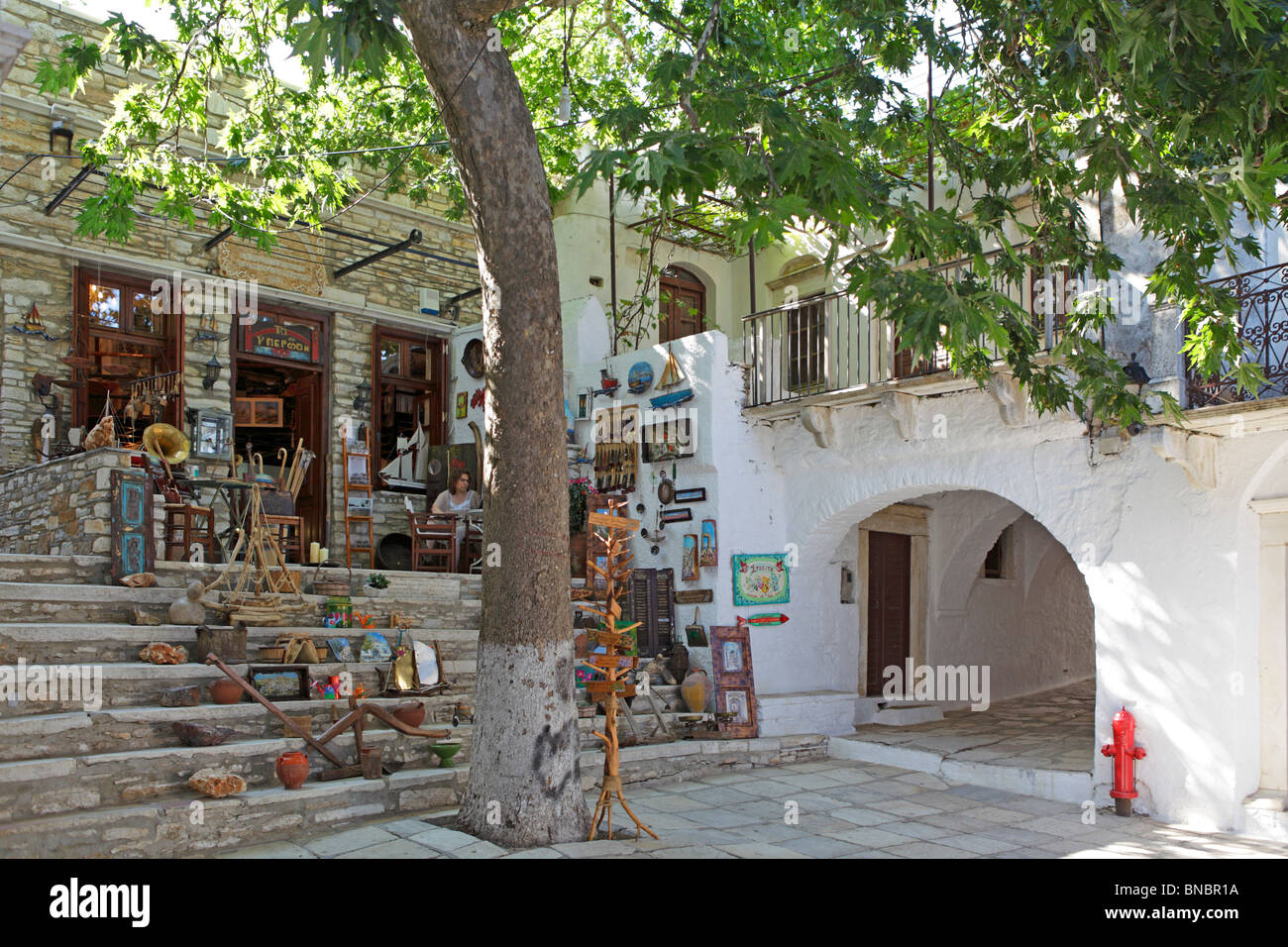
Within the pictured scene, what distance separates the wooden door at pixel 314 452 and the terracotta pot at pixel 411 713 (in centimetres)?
561

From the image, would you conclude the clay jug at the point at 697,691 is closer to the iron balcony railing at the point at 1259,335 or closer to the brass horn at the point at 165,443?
the iron balcony railing at the point at 1259,335

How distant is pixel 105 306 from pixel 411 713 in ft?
21.8

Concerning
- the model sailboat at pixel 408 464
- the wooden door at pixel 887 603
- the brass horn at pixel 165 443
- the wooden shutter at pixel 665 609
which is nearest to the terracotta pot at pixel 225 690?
the brass horn at pixel 165 443

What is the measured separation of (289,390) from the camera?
534 inches

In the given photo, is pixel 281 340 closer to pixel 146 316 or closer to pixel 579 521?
pixel 146 316

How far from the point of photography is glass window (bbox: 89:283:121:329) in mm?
11438

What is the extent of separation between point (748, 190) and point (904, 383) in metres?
4.37

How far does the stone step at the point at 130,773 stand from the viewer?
579 cm

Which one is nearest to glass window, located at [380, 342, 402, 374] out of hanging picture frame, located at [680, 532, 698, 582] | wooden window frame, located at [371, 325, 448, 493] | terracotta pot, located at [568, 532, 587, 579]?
wooden window frame, located at [371, 325, 448, 493]

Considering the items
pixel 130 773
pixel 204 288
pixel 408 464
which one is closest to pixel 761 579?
pixel 408 464

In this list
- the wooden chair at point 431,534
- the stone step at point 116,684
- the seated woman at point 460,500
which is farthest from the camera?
the seated woman at point 460,500

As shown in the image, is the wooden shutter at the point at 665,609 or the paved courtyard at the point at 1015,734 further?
the wooden shutter at the point at 665,609
